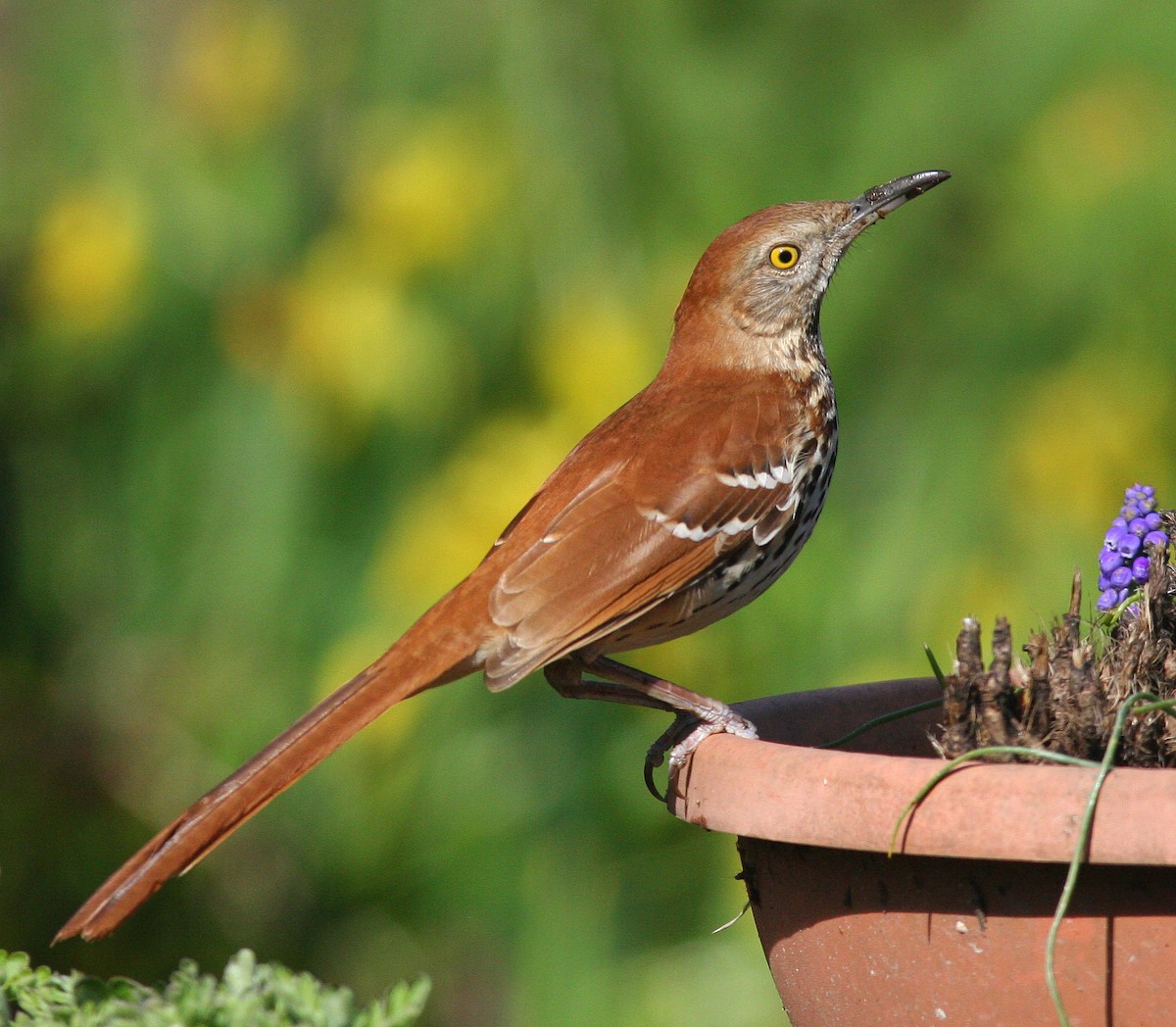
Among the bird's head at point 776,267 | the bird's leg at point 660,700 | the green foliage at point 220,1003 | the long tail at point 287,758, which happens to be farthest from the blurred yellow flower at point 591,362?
the green foliage at point 220,1003

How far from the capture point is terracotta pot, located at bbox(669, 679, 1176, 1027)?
5.44ft

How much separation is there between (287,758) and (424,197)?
2.26 m

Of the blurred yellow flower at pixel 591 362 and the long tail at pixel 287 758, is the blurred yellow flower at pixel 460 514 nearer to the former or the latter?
the blurred yellow flower at pixel 591 362

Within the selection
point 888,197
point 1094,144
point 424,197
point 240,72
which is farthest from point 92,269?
point 1094,144

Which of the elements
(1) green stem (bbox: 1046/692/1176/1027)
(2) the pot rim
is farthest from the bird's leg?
(1) green stem (bbox: 1046/692/1176/1027)

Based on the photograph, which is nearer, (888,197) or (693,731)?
(693,731)

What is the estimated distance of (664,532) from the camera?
104 inches

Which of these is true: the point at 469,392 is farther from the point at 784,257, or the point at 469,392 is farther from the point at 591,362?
the point at 784,257

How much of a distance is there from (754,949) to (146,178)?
8.45 ft

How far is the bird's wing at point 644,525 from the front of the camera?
2.53 meters

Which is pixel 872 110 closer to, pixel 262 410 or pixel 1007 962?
pixel 262 410

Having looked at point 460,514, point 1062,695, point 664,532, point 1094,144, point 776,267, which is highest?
point 1094,144

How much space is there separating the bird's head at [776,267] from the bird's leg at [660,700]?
0.78 m

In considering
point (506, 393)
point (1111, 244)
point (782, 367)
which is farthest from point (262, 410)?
point (1111, 244)
